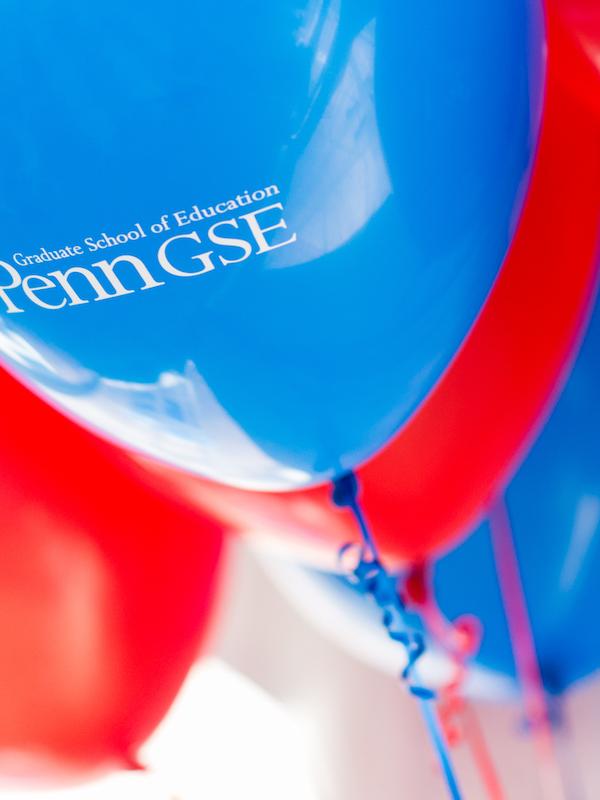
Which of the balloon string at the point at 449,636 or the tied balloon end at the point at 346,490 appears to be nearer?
the tied balloon end at the point at 346,490

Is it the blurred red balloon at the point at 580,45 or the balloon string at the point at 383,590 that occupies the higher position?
the blurred red balloon at the point at 580,45

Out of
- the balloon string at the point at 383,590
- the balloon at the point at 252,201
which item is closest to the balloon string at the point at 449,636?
the balloon string at the point at 383,590

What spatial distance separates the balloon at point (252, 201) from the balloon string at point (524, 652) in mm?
377

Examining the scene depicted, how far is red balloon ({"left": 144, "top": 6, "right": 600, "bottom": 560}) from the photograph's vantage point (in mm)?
747

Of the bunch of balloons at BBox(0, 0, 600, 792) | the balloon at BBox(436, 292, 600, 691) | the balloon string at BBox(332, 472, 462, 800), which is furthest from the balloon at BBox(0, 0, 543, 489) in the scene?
the balloon at BBox(436, 292, 600, 691)

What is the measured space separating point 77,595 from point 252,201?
1.43 ft

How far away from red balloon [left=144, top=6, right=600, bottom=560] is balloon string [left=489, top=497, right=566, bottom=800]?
0.11 m

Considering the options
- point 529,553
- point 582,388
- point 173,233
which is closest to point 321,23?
point 173,233

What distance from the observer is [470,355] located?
2.47 ft

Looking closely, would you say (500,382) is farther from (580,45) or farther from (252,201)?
(252,201)

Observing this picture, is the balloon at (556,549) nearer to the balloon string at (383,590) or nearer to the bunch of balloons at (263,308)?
the bunch of balloons at (263,308)

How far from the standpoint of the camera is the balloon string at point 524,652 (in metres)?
0.98

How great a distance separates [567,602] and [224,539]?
1.21 ft

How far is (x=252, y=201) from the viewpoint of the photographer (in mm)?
481
